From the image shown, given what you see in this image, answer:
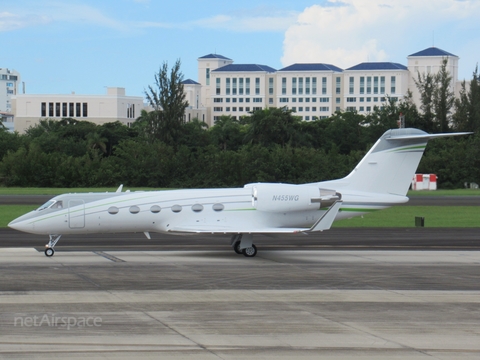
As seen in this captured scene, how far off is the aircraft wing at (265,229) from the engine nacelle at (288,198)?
71 cm

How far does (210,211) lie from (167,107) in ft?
233

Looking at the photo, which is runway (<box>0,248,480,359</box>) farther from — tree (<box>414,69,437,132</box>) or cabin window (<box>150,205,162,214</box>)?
tree (<box>414,69,437,132</box>)

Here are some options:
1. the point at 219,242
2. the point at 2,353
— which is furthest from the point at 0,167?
the point at 2,353

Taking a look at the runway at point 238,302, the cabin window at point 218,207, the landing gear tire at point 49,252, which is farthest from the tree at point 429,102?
the landing gear tire at point 49,252

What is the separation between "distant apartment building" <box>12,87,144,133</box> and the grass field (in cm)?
12680

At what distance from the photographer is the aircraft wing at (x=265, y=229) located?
2566 cm

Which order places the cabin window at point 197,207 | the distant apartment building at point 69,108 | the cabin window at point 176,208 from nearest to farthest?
the cabin window at point 176,208
the cabin window at point 197,207
the distant apartment building at point 69,108

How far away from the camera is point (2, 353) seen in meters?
13.0

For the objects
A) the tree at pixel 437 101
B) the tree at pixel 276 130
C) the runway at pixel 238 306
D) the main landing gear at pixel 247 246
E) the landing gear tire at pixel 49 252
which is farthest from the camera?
the tree at pixel 276 130

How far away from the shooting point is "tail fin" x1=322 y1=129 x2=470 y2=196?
28438 millimetres

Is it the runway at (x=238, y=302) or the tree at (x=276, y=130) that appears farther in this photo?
the tree at (x=276, y=130)

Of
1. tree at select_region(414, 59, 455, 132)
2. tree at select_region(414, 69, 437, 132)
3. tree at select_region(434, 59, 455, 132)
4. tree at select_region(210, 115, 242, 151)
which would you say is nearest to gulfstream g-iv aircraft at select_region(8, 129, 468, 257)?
tree at select_region(434, 59, 455, 132)

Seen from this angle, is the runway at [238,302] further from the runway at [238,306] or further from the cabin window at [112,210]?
the cabin window at [112,210]

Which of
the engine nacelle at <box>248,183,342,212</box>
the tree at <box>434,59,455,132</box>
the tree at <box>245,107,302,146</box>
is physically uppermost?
the tree at <box>434,59,455,132</box>
